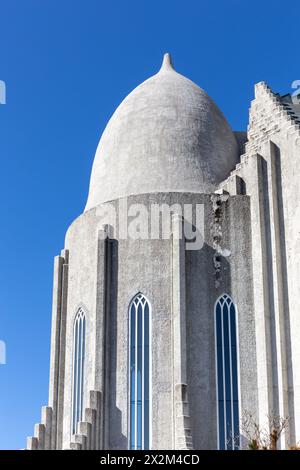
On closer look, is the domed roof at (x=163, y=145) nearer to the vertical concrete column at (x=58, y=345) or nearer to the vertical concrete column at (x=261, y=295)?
the vertical concrete column at (x=261, y=295)

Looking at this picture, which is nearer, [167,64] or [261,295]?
[261,295]

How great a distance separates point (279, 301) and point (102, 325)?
550 centimetres

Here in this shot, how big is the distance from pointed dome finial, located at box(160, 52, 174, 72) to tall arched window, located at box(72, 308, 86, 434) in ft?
35.0

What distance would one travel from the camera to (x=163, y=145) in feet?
98.9

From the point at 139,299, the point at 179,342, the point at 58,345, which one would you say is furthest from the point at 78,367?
the point at 179,342

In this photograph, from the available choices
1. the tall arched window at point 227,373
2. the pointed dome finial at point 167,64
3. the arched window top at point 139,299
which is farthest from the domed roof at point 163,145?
the tall arched window at point 227,373

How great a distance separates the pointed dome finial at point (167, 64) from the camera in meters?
34.0

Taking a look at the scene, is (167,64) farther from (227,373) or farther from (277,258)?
(227,373)

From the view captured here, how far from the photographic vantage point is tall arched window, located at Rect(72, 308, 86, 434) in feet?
90.8

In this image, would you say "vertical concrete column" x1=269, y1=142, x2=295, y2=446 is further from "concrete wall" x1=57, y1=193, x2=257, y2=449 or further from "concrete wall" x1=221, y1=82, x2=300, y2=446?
"concrete wall" x1=57, y1=193, x2=257, y2=449

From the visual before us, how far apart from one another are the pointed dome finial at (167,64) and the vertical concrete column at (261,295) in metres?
8.21
